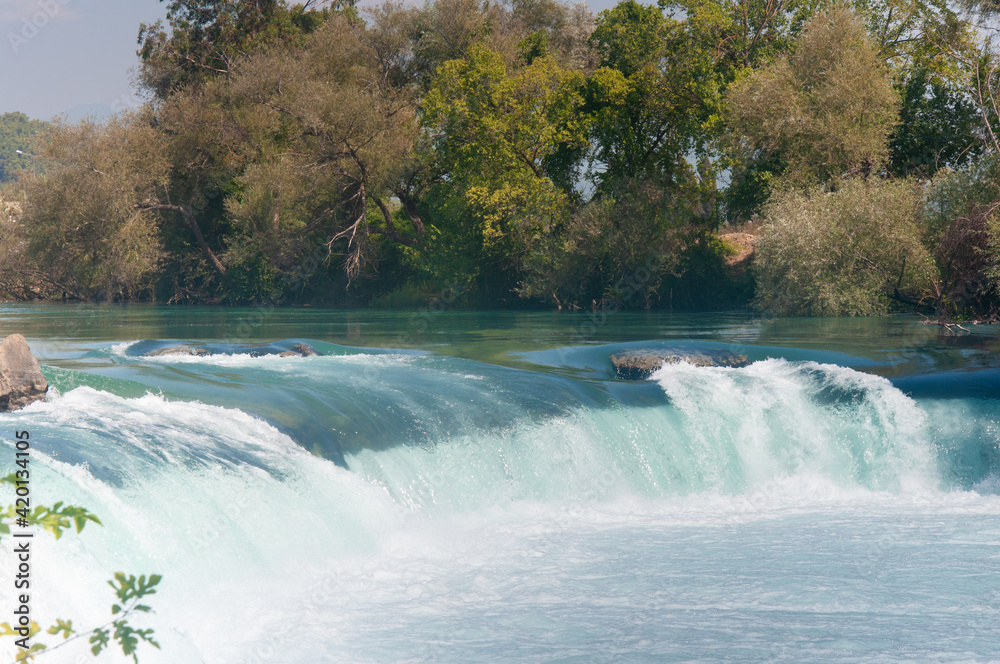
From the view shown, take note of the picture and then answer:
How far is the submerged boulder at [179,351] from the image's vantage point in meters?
17.4

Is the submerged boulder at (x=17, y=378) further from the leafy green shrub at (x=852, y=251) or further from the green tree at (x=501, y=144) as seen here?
the green tree at (x=501, y=144)

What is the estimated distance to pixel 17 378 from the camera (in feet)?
30.9

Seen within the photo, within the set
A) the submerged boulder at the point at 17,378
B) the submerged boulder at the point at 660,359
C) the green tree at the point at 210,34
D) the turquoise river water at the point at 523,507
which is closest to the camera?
the turquoise river water at the point at 523,507

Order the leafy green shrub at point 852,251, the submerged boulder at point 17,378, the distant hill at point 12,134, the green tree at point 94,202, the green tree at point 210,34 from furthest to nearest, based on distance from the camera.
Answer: the distant hill at point 12,134
the green tree at point 210,34
the green tree at point 94,202
the leafy green shrub at point 852,251
the submerged boulder at point 17,378

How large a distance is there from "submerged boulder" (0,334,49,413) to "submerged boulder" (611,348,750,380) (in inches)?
373

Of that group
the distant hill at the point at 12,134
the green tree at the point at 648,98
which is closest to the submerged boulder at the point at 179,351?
the green tree at the point at 648,98

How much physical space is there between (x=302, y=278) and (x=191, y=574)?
39.2 meters

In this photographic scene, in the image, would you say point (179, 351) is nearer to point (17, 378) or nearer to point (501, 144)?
point (17, 378)

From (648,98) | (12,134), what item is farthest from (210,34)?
(12,134)

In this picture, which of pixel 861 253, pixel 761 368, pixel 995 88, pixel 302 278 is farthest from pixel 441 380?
pixel 302 278

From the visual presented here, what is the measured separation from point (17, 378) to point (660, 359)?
10.6m

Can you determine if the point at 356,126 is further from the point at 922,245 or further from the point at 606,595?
the point at 606,595

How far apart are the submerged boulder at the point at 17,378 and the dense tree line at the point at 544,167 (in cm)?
2216

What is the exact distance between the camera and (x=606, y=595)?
24.4ft
